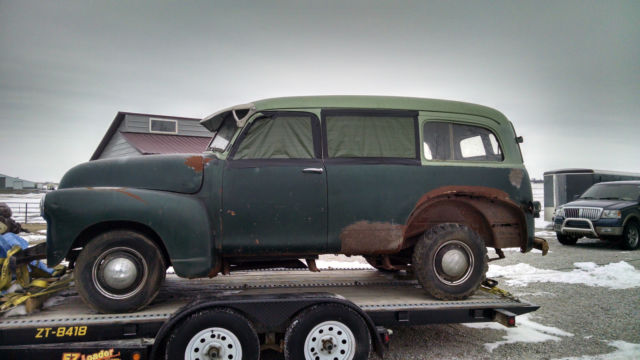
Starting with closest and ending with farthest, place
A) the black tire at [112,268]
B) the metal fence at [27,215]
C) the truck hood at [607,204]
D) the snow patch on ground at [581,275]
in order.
→ the black tire at [112,268], the snow patch on ground at [581,275], the truck hood at [607,204], the metal fence at [27,215]

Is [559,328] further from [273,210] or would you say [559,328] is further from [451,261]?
[273,210]

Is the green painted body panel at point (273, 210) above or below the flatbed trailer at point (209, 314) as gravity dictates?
above

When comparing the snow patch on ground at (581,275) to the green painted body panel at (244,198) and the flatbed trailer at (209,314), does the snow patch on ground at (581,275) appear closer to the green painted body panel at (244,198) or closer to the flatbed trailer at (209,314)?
the flatbed trailer at (209,314)

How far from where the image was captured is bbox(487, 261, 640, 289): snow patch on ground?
7.85 metres

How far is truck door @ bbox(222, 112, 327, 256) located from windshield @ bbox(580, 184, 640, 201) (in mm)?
13067

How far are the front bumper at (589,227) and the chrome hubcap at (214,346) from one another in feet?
40.4

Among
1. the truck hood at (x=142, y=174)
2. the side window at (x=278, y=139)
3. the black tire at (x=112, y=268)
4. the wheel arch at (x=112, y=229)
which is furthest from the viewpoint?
the side window at (x=278, y=139)

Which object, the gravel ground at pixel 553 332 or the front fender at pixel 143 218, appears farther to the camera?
the gravel ground at pixel 553 332

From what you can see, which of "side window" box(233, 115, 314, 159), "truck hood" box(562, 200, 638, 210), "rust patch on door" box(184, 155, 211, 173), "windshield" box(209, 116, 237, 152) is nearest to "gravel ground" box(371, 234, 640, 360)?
"side window" box(233, 115, 314, 159)

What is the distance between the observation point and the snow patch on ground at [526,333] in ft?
16.0

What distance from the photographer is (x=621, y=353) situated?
14.7ft

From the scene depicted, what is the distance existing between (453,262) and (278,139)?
228 centimetres

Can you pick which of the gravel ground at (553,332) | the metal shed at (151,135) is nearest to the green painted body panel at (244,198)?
the gravel ground at (553,332)

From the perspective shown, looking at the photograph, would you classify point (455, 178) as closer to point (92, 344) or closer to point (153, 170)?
point (153, 170)
